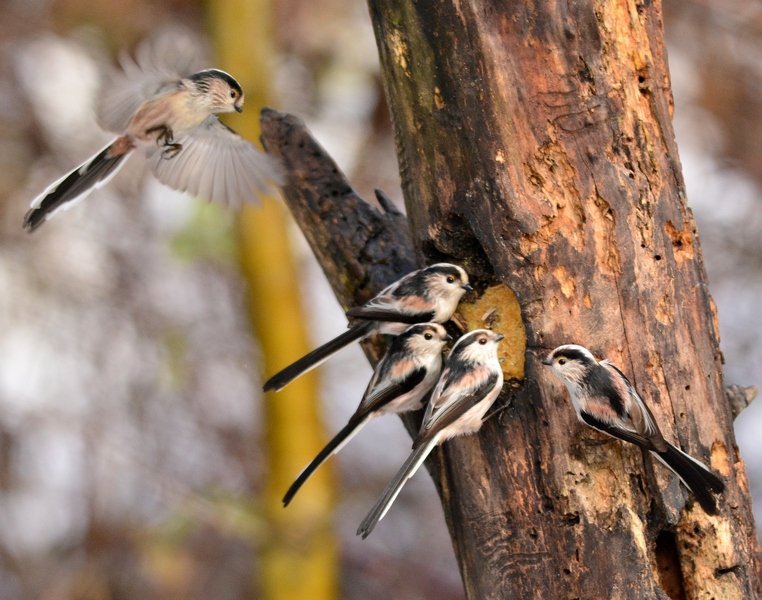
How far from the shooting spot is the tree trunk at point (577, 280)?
1.92 meters

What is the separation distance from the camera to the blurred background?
17.5ft

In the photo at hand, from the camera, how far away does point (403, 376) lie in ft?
6.85

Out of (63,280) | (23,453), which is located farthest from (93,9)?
(23,453)

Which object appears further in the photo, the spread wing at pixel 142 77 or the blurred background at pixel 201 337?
the blurred background at pixel 201 337

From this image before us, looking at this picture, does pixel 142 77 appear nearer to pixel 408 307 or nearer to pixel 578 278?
pixel 408 307

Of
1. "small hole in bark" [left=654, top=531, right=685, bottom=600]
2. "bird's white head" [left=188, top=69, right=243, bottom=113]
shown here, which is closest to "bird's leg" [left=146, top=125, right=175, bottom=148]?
"bird's white head" [left=188, top=69, right=243, bottom=113]

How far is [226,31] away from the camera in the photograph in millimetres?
5840

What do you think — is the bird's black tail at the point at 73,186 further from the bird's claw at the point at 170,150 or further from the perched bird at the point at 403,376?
the perched bird at the point at 403,376

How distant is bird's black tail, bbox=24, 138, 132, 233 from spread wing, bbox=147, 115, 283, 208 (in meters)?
0.12

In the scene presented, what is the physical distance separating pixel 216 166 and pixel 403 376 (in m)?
0.90

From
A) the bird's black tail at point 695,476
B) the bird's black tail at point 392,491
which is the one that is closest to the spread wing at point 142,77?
the bird's black tail at point 392,491

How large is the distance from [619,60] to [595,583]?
1.34 m

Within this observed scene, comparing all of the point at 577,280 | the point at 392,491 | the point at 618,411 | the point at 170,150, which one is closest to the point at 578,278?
the point at 577,280

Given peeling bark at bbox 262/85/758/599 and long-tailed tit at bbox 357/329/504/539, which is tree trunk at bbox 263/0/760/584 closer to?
peeling bark at bbox 262/85/758/599
